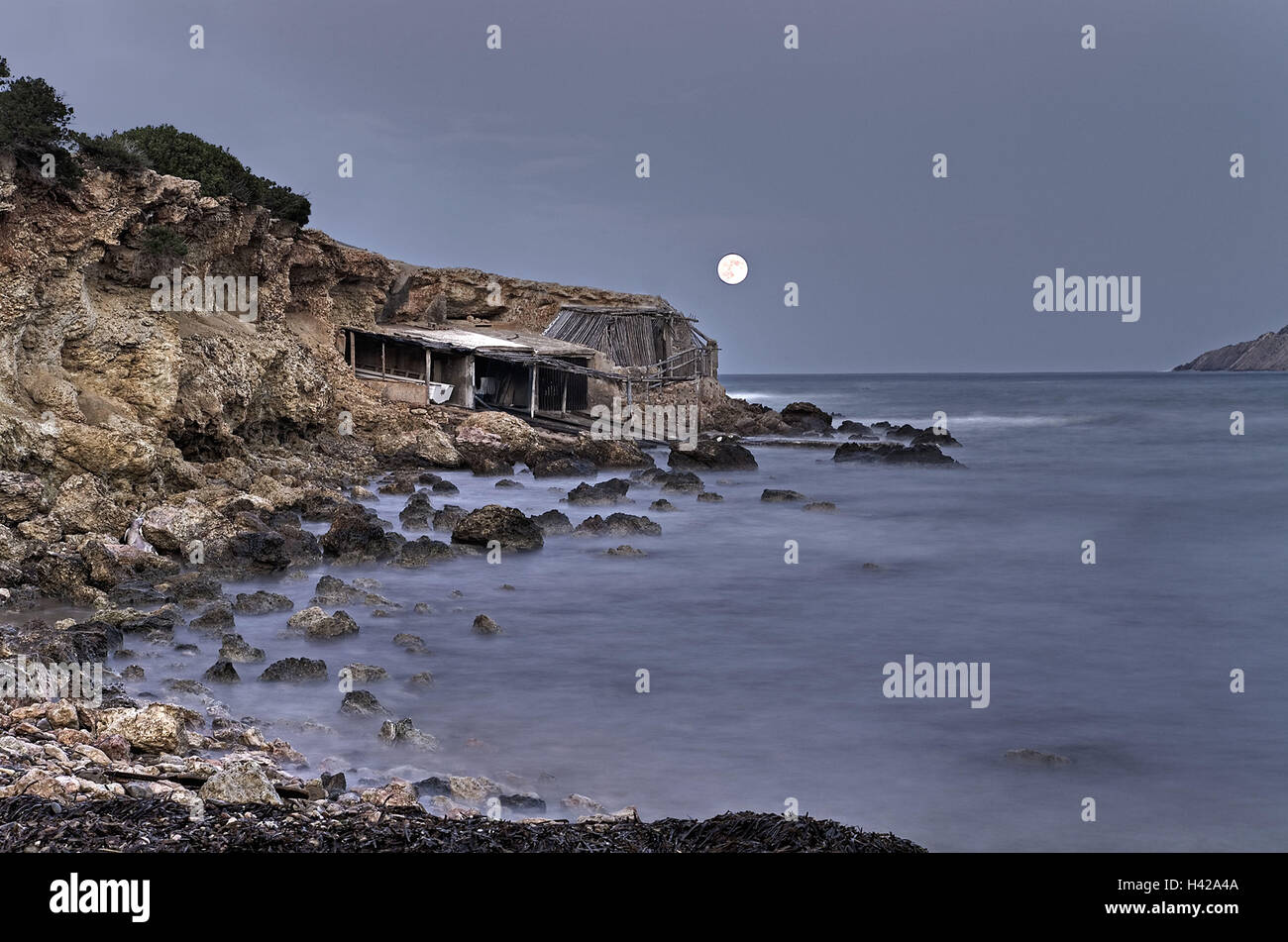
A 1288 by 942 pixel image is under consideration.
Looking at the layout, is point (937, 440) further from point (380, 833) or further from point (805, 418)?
point (380, 833)

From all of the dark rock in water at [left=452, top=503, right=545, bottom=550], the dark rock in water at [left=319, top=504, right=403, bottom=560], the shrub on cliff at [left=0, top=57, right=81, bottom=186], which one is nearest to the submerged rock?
the dark rock in water at [left=319, top=504, right=403, bottom=560]

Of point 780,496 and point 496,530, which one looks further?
point 780,496

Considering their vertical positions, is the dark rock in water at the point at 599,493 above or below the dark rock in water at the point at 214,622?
above

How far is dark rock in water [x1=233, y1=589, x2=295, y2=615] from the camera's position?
12297 millimetres

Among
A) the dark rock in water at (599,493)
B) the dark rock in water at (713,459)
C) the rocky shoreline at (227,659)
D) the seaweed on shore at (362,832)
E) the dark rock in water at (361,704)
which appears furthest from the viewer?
the dark rock in water at (713,459)

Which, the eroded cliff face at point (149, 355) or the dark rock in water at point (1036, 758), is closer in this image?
the dark rock in water at point (1036, 758)

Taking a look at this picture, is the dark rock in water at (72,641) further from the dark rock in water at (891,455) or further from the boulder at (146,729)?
the dark rock in water at (891,455)

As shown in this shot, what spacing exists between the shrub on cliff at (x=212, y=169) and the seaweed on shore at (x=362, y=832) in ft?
74.7

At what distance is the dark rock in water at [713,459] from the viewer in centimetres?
3250

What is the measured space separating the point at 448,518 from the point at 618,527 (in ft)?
10.4

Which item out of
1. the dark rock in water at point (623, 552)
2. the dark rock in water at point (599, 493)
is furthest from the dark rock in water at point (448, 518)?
the dark rock in water at point (599, 493)

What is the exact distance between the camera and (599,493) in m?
24.8

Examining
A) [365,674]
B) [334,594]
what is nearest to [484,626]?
[334,594]
